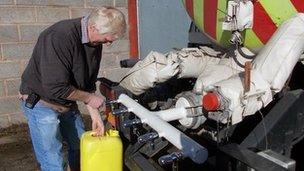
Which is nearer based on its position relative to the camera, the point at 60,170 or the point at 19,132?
the point at 60,170

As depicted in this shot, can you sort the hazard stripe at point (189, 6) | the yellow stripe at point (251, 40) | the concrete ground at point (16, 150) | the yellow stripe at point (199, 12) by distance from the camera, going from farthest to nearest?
1. the concrete ground at point (16, 150)
2. the hazard stripe at point (189, 6)
3. the yellow stripe at point (199, 12)
4. the yellow stripe at point (251, 40)

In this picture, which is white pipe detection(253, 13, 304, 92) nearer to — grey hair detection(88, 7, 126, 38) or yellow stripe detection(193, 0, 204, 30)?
yellow stripe detection(193, 0, 204, 30)

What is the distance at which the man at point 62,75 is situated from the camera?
7.35 feet

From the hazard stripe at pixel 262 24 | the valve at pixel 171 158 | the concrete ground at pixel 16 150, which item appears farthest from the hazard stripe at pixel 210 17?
the concrete ground at pixel 16 150

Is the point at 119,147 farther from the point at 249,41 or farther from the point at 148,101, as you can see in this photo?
the point at 249,41

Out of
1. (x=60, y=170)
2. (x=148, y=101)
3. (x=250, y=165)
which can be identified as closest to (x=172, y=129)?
(x=250, y=165)

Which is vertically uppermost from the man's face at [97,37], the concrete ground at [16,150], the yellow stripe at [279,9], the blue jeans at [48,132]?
the yellow stripe at [279,9]

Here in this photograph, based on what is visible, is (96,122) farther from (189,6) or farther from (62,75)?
(189,6)

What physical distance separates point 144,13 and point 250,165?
133 inches

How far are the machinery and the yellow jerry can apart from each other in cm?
16

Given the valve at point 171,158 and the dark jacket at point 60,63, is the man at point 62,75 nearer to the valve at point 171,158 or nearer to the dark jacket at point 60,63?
the dark jacket at point 60,63

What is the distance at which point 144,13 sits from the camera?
476cm

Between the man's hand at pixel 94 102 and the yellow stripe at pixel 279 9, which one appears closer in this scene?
the yellow stripe at pixel 279 9

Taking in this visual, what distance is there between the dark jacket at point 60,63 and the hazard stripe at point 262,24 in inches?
39.3
